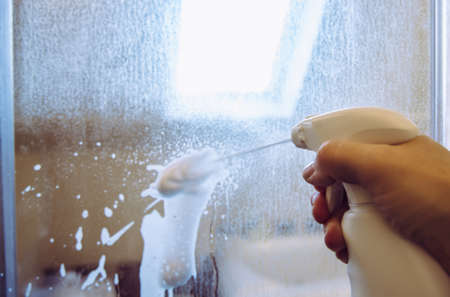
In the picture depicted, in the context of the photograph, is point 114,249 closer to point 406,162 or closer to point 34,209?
point 34,209

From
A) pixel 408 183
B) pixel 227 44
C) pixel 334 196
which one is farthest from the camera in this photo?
pixel 227 44

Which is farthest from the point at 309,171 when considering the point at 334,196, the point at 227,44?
the point at 227,44

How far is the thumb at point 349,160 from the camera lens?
1.08 ft

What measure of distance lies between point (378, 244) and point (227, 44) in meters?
0.41

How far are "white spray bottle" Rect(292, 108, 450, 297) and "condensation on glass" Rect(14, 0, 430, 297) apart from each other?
232 millimetres

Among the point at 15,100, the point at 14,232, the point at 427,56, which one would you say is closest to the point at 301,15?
the point at 427,56

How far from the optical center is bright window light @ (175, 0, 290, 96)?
0.56m

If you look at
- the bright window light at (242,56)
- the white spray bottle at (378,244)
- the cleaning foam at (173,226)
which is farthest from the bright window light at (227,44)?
the white spray bottle at (378,244)

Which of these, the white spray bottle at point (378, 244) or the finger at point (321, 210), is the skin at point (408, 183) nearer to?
the white spray bottle at point (378, 244)

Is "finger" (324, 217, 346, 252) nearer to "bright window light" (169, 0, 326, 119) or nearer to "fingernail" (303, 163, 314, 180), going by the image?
"fingernail" (303, 163, 314, 180)

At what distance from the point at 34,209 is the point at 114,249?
5.7 inches

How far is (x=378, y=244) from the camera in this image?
1.11 feet

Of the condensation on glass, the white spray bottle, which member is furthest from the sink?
the white spray bottle

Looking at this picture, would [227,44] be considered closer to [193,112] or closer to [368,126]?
[193,112]
